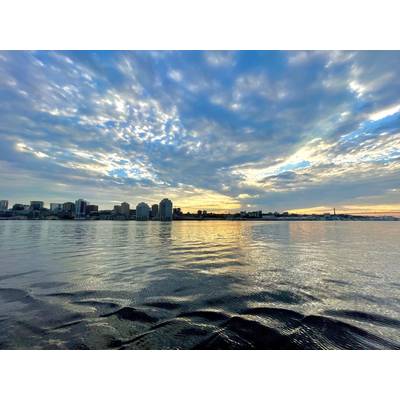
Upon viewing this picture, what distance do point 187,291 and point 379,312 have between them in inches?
207

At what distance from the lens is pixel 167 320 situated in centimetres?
451

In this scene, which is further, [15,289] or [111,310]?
[15,289]

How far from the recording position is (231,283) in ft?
23.9

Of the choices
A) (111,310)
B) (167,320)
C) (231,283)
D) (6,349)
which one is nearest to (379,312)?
(231,283)

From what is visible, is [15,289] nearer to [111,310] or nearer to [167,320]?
[111,310]

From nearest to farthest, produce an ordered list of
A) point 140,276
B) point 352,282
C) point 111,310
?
point 111,310 → point 352,282 → point 140,276

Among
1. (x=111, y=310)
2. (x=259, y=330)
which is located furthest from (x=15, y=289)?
(x=259, y=330)
